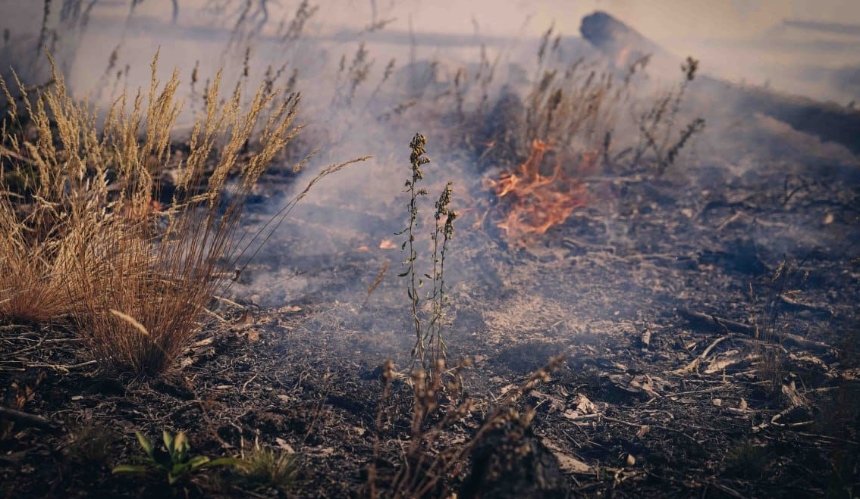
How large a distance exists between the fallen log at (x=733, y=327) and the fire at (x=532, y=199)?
1.75 meters

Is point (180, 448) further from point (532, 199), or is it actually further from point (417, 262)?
point (532, 199)

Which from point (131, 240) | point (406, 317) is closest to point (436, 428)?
point (131, 240)

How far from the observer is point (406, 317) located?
11.2ft

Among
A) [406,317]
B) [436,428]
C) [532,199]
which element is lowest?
[406,317]

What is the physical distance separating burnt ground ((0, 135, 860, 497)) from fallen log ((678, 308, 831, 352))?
18 mm

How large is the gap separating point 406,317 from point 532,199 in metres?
2.61

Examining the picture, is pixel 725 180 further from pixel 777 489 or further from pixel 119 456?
pixel 119 456

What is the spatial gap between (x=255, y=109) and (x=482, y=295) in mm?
2496

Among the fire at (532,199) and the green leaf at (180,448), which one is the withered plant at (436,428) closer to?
the green leaf at (180,448)

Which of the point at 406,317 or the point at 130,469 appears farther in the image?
the point at 406,317

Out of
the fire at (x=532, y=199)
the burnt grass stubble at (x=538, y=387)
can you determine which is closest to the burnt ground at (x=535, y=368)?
the burnt grass stubble at (x=538, y=387)

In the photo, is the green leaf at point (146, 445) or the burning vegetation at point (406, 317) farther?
the burning vegetation at point (406, 317)

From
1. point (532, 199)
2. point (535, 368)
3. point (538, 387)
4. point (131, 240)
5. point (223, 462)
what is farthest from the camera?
point (532, 199)

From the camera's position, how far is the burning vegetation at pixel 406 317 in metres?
1.84
